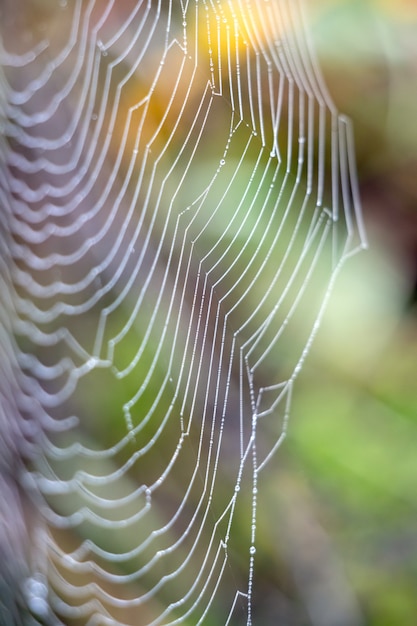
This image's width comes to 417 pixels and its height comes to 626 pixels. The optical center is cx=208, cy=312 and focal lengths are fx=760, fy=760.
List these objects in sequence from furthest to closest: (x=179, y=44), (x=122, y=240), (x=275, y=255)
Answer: (x=122, y=240), (x=275, y=255), (x=179, y=44)

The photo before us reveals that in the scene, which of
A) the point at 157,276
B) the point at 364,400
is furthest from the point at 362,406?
the point at 157,276

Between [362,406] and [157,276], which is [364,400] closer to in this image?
[362,406]

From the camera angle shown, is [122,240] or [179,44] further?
[122,240]

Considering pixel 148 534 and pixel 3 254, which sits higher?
pixel 3 254

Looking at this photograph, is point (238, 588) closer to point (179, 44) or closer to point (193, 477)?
point (193, 477)

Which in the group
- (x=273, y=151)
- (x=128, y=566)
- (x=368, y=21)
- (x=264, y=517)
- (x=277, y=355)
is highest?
(x=368, y=21)

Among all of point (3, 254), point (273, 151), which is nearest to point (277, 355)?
point (273, 151)

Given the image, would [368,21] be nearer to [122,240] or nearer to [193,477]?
[122,240]

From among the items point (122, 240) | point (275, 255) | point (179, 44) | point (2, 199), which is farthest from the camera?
point (2, 199)
